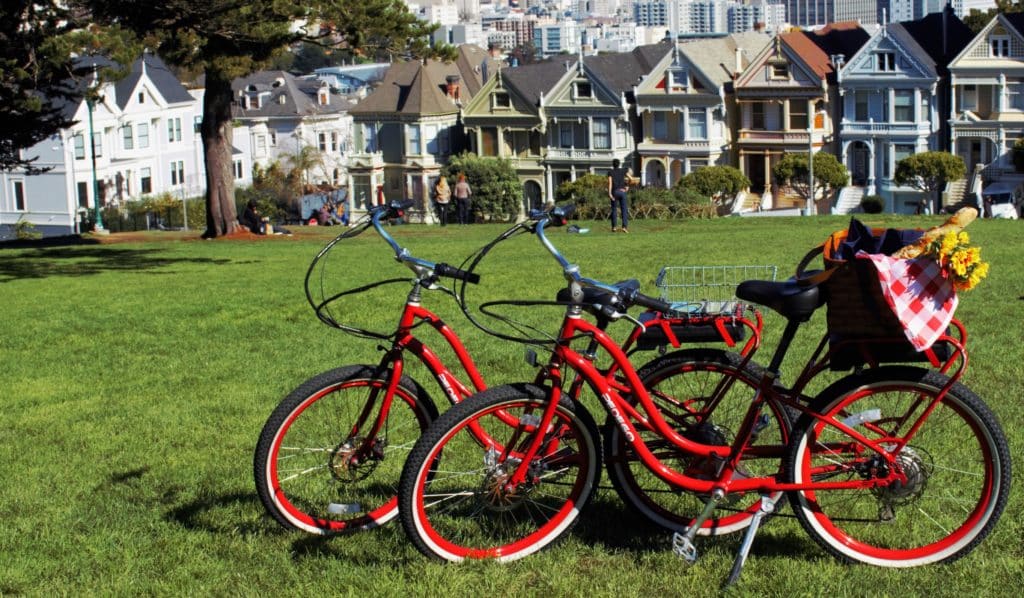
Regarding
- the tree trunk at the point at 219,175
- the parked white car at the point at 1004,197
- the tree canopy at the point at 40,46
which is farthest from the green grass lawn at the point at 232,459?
the parked white car at the point at 1004,197

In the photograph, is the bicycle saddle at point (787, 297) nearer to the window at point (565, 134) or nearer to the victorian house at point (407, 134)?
the window at point (565, 134)

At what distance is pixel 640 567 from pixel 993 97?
197 feet

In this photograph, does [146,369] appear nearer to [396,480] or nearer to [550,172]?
[396,480]

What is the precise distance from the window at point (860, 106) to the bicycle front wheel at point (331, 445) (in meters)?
59.5

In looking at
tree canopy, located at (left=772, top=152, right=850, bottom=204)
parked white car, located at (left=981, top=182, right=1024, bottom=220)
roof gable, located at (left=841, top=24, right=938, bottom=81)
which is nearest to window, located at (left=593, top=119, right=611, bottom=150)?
tree canopy, located at (left=772, top=152, right=850, bottom=204)

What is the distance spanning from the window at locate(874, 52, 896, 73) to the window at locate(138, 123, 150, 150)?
130 feet

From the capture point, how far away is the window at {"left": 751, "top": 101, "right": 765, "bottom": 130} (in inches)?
2534

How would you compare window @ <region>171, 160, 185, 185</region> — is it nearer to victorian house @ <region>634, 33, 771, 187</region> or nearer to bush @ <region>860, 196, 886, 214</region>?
victorian house @ <region>634, 33, 771, 187</region>

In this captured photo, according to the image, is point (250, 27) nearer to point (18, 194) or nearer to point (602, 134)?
point (602, 134)

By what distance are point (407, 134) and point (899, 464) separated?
220ft

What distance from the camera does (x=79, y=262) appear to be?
23.0 meters

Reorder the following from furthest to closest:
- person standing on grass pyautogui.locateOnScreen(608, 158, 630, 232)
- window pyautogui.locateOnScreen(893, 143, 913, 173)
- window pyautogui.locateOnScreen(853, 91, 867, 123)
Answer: window pyautogui.locateOnScreen(853, 91, 867, 123) < window pyautogui.locateOnScreen(893, 143, 913, 173) < person standing on grass pyautogui.locateOnScreen(608, 158, 630, 232)

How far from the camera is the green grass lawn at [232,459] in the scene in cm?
560

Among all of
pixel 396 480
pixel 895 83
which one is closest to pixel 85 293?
pixel 396 480
